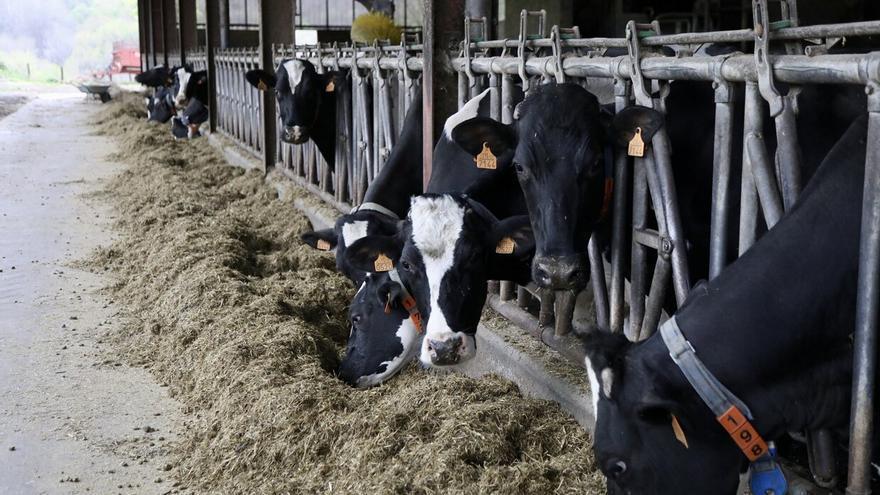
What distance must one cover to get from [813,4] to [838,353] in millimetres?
14509

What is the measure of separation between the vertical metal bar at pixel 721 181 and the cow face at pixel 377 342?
195 centimetres

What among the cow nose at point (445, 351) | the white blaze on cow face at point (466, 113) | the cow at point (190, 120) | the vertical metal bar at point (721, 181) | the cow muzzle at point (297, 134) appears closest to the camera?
the vertical metal bar at point (721, 181)

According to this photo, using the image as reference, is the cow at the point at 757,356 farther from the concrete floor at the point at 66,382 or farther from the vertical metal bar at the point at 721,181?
the concrete floor at the point at 66,382

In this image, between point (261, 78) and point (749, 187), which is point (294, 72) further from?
point (749, 187)

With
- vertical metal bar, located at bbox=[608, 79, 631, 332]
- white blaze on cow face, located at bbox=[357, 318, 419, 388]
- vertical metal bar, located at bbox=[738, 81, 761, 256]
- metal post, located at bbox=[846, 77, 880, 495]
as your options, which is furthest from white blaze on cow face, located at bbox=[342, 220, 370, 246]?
metal post, located at bbox=[846, 77, 880, 495]

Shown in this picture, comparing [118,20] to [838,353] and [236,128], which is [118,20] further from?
[838,353]

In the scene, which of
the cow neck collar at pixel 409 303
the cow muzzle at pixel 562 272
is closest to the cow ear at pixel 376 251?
the cow neck collar at pixel 409 303

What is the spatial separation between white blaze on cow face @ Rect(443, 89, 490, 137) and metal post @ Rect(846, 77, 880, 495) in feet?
9.76

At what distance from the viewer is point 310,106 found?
8.84 m

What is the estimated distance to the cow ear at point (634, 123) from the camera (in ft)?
13.0

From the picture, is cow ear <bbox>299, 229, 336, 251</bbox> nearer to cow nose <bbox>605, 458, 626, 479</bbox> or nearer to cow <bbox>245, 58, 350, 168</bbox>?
cow nose <bbox>605, 458, 626, 479</bbox>

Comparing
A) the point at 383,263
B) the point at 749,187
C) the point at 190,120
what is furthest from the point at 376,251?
the point at 190,120

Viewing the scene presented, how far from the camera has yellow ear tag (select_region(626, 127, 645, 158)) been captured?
400 centimetres

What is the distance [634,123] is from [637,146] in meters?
0.10
